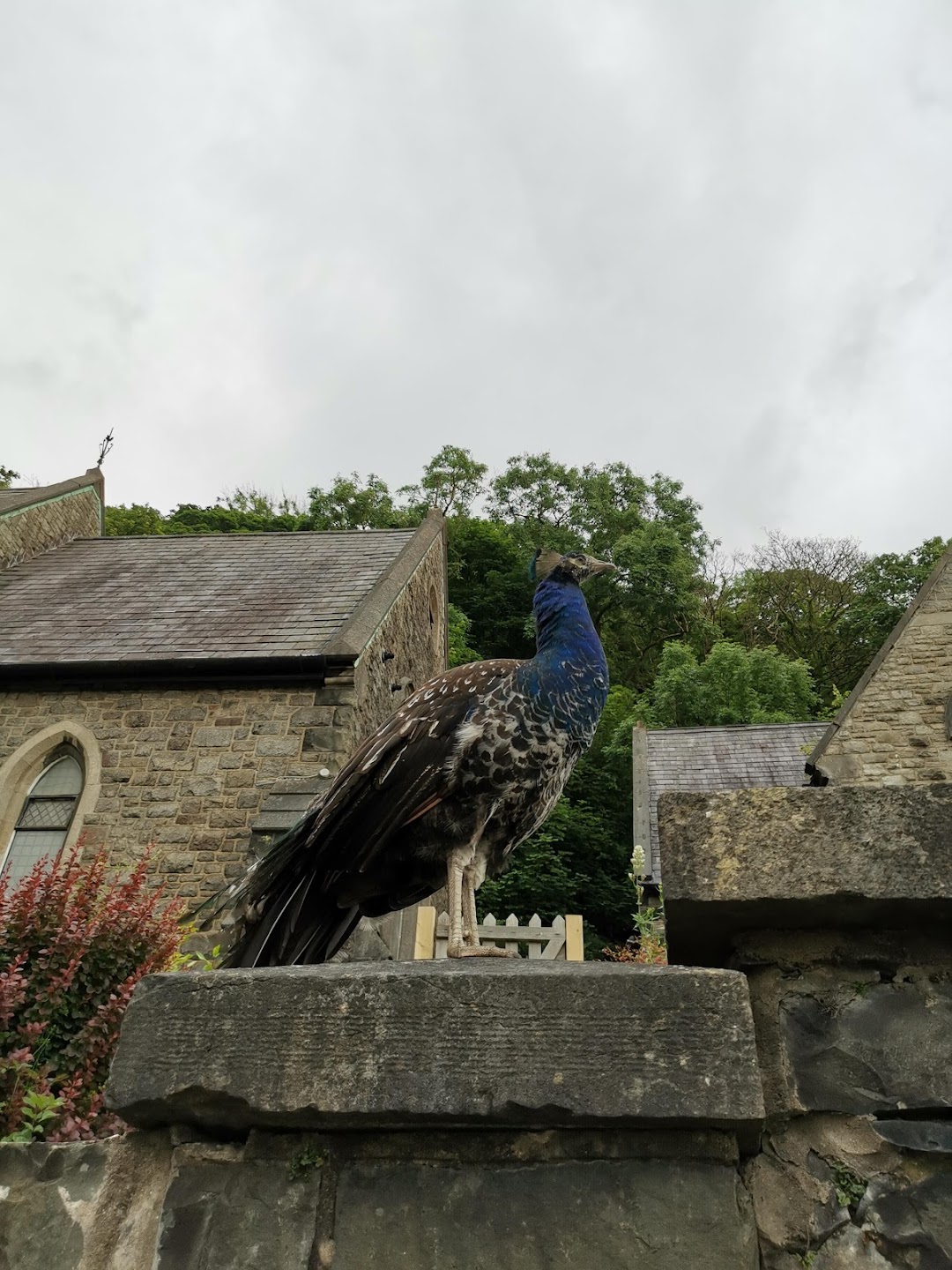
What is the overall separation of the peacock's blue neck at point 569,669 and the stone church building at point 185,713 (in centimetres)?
595

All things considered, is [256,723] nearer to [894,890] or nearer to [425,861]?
[425,861]

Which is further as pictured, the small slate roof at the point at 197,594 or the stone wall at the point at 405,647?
the stone wall at the point at 405,647

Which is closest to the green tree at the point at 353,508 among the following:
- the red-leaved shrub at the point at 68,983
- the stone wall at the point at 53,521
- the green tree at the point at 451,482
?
the green tree at the point at 451,482

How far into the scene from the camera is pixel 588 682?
9.79ft

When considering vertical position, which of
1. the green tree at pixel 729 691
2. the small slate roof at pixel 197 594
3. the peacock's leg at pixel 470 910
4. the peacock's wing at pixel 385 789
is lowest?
the peacock's leg at pixel 470 910

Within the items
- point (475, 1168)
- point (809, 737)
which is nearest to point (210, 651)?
point (475, 1168)

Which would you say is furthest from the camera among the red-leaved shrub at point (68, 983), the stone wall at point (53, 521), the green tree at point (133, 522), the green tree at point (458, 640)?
the green tree at point (133, 522)

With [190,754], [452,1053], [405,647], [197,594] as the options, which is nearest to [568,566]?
[452,1053]

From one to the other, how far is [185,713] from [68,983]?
261 inches

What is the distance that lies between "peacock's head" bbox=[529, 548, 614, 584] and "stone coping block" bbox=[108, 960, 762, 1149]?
1975mm

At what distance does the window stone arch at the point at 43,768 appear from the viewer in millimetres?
9977

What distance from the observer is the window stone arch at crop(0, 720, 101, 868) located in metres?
9.98

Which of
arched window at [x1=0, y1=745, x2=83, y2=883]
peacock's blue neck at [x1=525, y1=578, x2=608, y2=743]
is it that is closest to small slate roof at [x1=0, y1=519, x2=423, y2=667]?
arched window at [x1=0, y1=745, x2=83, y2=883]

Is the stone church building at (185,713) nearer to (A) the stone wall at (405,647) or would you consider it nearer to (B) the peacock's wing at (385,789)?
(A) the stone wall at (405,647)
